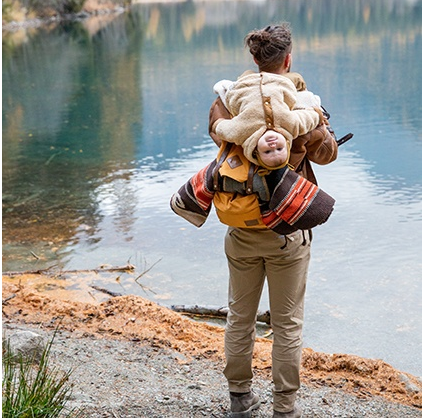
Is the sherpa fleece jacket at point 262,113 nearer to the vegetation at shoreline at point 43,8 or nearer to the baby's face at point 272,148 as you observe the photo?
the baby's face at point 272,148

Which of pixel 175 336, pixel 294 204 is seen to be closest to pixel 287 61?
pixel 294 204

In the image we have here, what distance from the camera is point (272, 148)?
251 centimetres

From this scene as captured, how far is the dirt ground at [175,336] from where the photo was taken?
371 centimetres

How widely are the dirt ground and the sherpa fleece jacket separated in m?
1.52

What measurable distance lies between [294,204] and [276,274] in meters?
0.32

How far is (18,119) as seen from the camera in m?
13.5

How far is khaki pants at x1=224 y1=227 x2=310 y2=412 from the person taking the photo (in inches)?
107

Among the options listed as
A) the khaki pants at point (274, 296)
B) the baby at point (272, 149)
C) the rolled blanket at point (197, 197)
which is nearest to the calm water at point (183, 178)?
the khaki pants at point (274, 296)

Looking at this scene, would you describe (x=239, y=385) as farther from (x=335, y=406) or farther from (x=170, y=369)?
(x=170, y=369)

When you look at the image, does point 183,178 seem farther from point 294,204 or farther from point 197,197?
point 294,204

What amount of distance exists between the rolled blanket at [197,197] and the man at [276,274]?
14cm

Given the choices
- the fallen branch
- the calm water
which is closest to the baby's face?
the calm water

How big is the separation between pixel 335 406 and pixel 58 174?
677 centimetres

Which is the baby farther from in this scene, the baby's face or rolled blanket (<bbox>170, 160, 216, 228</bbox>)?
rolled blanket (<bbox>170, 160, 216, 228</bbox>)
